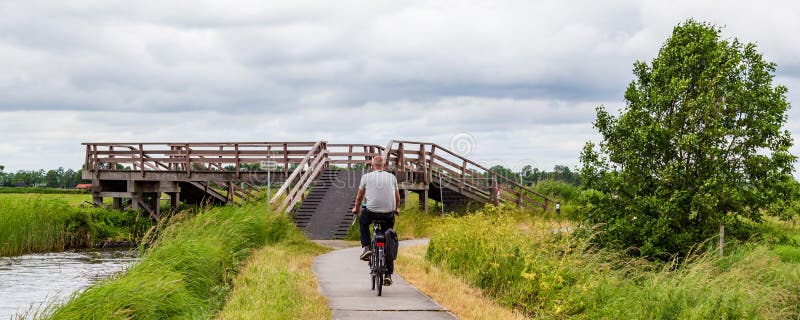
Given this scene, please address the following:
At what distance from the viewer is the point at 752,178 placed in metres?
17.4

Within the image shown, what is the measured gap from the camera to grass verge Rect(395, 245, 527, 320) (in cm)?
940

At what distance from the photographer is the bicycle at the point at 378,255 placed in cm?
1057

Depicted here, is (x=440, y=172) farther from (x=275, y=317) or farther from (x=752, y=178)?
(x=275, y=317)

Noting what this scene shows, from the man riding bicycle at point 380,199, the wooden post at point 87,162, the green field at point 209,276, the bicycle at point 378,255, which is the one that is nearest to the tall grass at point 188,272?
the green field at point 209,276

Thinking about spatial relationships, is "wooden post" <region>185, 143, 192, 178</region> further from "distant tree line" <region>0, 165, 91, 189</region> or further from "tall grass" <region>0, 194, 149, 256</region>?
"distant tree line" <region>0, 165, 91, 189</region>

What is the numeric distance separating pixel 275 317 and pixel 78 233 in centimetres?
1965

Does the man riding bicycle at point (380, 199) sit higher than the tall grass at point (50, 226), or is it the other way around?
the man riding bicycle at point (380, 199)

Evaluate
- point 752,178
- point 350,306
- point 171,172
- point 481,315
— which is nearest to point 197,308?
point 350,306

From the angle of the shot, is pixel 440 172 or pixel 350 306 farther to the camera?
pixel 440 172

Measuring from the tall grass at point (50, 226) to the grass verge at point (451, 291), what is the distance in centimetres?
1351

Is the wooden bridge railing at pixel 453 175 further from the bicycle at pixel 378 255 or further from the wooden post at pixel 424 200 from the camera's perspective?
the bicycle at pixel 378 255

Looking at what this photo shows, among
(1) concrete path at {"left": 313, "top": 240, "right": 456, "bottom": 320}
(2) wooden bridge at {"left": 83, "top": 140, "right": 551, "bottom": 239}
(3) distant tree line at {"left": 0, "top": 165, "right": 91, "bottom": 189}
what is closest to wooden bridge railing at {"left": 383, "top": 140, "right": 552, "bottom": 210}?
(2) wooden bridge at {"left": 83, "top": 140, "right": 551, "bottom": 239}

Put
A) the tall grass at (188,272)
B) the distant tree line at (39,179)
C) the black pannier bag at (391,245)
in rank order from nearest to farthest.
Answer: the tall grass at (188,272) < the black pannier bag at (391,245) < the distant tree line at (39,179)

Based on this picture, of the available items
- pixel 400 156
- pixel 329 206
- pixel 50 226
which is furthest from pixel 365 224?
pixel 400 156
